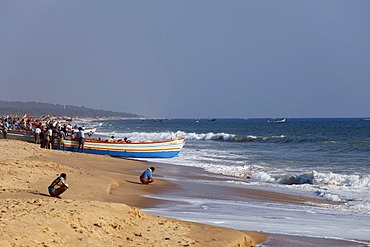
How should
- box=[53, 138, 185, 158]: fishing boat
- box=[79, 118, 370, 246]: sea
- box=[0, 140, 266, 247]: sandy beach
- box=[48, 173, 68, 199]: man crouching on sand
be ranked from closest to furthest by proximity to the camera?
box=[0, 140, 266, 247]: sandy beach
box=[79, 118, 370, 246]: sea
box=[48, 173, 68, 199]: man crouching on sand
box=[53, 138, 185, 158]: fishing boat

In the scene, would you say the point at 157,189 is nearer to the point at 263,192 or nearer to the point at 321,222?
the point at 263,192

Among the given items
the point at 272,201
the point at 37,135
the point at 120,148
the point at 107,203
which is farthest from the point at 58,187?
the point at 37,135

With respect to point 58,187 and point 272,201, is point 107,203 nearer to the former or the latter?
point 58,187

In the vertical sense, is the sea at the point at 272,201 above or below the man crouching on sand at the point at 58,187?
below

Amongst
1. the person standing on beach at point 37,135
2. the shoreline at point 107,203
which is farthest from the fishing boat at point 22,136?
the shoreline at point 107,203

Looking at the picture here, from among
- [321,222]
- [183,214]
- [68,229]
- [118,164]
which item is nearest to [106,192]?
[183,214]

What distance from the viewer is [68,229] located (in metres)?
7.95

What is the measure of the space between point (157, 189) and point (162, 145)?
15573 millimetres

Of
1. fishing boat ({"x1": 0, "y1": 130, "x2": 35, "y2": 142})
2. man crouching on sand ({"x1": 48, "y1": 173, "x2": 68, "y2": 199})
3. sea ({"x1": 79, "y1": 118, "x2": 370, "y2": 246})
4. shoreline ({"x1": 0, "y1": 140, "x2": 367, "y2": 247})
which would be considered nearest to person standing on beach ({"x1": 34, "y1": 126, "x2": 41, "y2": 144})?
fishing boat ({"x1": 0, "y1": 130, "x2": 35, "y2": 142})

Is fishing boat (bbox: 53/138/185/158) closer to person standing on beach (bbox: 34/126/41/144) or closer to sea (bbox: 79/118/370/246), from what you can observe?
sea (bbox: 79/118/370/246)

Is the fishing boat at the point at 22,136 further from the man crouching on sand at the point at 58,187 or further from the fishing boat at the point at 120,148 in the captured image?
the man crouching on sand at the point at 58,187

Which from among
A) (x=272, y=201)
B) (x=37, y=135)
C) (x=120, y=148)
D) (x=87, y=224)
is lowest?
(x=272, y=201)

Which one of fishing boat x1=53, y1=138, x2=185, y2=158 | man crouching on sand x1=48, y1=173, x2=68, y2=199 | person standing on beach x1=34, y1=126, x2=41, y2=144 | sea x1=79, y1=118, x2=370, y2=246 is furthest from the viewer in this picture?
person standing on beach x1=34, y1=126, x2=41, y2=144

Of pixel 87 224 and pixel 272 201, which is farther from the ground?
pixel 87 224
